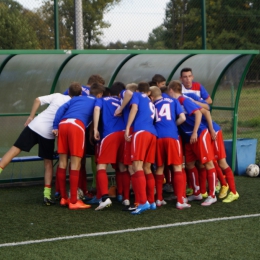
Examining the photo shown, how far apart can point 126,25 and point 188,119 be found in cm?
447

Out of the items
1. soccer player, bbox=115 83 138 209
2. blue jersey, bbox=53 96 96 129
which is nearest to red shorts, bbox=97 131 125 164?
soccer player, bbox=115 83 138 209

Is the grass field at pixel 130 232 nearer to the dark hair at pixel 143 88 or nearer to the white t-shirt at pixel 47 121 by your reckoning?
the white t-shirt at pixel 47 121

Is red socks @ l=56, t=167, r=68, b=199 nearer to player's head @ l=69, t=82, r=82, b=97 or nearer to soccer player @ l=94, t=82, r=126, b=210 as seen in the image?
soccer player @ l=94, t=82, r=126, b=210

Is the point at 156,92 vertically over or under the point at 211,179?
over

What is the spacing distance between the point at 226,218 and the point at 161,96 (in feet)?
5.88

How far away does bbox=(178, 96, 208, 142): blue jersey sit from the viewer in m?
7.52

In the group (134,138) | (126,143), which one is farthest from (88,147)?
(134,138)

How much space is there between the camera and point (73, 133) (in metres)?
7.46

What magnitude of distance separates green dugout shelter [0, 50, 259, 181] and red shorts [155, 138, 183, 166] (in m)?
2.29

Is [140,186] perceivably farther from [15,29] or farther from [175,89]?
[15,29]

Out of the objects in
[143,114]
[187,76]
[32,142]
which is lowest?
[32,142]

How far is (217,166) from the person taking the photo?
8242 millimetres

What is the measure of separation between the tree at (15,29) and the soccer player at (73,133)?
4.41 m

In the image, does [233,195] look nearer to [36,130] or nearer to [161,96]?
[161,96]
